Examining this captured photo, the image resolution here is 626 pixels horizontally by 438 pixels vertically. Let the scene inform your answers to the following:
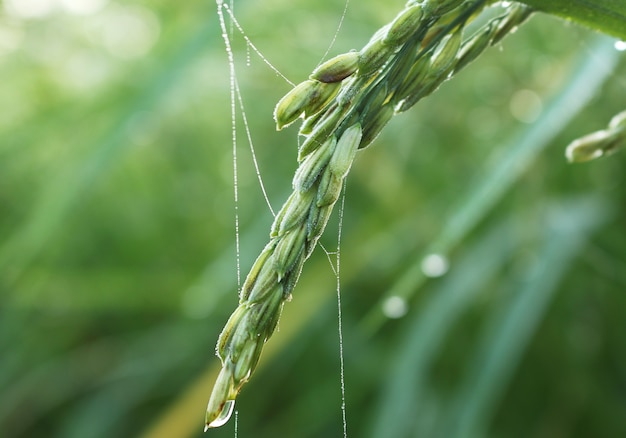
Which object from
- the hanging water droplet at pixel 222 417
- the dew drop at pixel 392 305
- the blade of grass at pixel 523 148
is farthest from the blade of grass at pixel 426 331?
the hanging water droplet at pixel 222 417

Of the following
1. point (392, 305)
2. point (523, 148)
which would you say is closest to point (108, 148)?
point (392, 305)

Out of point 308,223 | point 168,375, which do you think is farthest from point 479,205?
point 168,375

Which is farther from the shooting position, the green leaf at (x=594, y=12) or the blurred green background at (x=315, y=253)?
the blurred green background at (x=315, y=253)

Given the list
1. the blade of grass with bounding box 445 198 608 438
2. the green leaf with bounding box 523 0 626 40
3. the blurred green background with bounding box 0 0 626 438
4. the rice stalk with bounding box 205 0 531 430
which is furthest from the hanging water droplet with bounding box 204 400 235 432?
the blade of grass with bounding box 445 198 608 438

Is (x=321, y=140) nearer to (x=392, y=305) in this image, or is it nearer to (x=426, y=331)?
(x=392, y=305)

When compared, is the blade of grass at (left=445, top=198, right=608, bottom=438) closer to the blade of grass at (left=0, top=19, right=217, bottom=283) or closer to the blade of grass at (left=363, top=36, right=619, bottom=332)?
the blade of grass at (left=363, top=36, right=619, bottom=332)

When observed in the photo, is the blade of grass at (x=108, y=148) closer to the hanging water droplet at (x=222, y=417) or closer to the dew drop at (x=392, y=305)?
the dew drop at (x=392, y=305)
